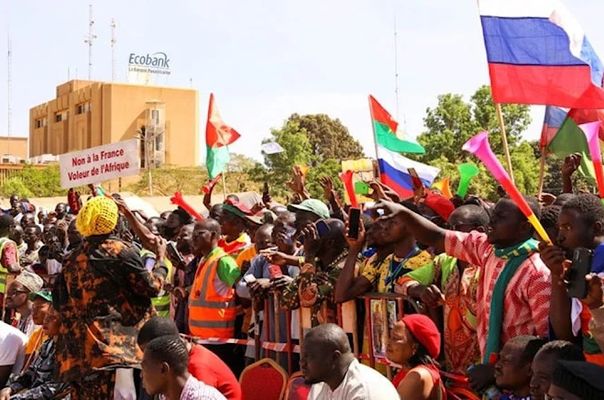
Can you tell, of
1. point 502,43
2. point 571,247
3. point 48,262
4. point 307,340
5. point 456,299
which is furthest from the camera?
point 48,262

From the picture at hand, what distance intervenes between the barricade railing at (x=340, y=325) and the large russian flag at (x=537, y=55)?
1540 millimetres

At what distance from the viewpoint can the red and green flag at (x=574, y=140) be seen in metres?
8.41

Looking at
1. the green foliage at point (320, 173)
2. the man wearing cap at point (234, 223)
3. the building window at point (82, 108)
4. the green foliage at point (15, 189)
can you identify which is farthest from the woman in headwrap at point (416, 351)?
the building window at point (82, 108)

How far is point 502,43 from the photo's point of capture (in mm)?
6758

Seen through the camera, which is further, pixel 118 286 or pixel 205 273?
pixel 205 273

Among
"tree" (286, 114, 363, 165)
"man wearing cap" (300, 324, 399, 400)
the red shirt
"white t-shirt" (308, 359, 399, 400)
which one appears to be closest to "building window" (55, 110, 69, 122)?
"tree" (286, 114, 363, 165)

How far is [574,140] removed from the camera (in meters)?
8.63

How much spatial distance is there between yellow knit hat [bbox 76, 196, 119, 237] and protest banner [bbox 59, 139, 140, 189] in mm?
4278

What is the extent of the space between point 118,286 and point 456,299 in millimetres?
2313

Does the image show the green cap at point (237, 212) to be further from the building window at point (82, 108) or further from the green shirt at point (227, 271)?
the building window at point (82, 108)

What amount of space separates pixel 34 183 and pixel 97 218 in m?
48.2

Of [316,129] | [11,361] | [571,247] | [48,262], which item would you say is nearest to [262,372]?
[11,361]

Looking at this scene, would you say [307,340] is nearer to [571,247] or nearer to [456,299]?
[456,299]

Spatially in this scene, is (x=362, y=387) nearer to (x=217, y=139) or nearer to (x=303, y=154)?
(x=217, y=139)
